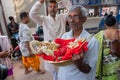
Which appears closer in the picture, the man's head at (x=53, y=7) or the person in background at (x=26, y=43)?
the man's head at (x=53, y=7)

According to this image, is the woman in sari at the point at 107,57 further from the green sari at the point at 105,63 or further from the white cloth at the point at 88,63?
the white cloth at the point at 88,63

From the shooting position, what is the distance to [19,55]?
697 centimetres

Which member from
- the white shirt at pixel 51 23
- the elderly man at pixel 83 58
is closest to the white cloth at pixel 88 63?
the elderly man at pixel 83 58

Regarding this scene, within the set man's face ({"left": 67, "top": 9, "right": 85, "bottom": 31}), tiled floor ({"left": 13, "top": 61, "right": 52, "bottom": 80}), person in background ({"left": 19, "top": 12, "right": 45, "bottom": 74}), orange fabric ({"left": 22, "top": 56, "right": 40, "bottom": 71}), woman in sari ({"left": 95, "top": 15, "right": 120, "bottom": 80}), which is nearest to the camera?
man's face ({"left": 67, "top": 9, "right": 85, "bottom": 31})

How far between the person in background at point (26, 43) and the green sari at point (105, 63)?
2.17m

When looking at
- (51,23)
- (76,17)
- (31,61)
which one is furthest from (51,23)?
(31,61)

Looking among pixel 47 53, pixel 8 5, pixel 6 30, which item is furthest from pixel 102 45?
pixel 8 5

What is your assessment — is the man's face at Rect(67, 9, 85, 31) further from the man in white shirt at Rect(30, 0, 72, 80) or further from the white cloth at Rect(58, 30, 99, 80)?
the man in white shirt at Rect(30, 0, 72, 80)

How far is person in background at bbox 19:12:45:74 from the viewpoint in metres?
4.82

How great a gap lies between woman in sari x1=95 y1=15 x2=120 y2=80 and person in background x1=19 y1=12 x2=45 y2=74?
217cm

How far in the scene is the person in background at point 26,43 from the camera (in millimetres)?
4820

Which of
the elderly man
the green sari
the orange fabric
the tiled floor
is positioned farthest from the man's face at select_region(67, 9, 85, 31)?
the orange fabric

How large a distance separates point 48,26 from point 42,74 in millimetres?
2345

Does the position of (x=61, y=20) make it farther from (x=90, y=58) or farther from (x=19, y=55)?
(x=19, y=55)
